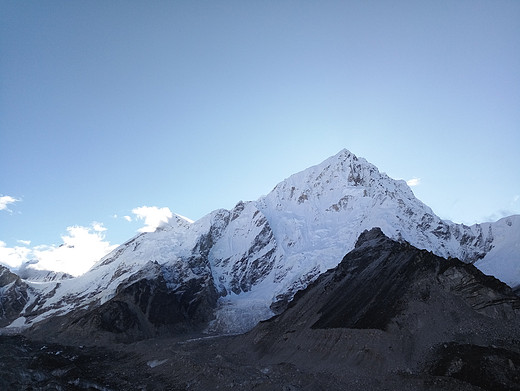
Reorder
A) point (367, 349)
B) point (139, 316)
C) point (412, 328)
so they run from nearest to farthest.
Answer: point (367, 349) → point (412, 328) → point (139, 316)

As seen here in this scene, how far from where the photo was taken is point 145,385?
50.4 m

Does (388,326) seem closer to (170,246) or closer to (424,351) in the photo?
(424,351)

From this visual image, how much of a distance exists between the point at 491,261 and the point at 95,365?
13309cm

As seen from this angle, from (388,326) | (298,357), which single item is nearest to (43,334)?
(298,357)

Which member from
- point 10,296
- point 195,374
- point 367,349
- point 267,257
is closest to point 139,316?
point 267,257

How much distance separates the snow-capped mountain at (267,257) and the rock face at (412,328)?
7066 cm

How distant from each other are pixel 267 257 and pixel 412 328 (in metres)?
133

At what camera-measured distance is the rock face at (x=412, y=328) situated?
125ft

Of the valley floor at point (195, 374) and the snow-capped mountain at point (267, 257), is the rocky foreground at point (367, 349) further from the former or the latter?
the snow-capped mountain at point (267, 257)

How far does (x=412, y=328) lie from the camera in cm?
4584

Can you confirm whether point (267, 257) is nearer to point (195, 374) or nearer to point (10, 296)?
point (10, 296)

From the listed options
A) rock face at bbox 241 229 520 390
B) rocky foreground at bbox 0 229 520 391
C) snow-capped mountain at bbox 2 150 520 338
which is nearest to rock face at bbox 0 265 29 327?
snow-capped mountain at bbox 2 150 520 338

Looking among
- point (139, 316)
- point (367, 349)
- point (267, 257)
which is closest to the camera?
point (367, 349)

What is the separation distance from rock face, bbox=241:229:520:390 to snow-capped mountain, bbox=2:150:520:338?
232ft
